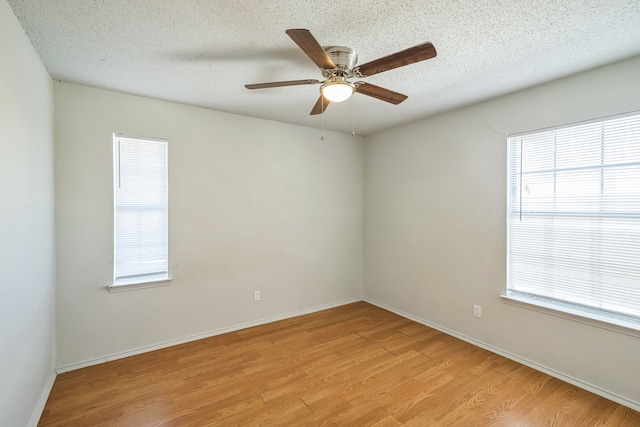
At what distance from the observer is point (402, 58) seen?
153 centimetres

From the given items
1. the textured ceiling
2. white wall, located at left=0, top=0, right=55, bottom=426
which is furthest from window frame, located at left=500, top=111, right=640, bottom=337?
white wall, located at left=0, top=0, right=55, bottom=426

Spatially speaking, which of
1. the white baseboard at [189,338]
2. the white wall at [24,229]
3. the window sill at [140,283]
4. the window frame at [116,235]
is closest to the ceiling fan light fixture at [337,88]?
the white wall at [24,229]

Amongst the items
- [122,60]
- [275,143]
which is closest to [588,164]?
[275,143]

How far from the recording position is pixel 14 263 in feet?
5.09

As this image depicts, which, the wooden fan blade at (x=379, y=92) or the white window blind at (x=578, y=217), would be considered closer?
the wooden fan blade at (x=379, y=92)

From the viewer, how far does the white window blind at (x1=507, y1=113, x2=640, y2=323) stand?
2.03m

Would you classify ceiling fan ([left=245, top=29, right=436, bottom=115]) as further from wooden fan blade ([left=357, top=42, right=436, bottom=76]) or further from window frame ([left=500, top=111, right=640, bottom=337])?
window frame ([left=500, top=111, right=640, bottom=337])

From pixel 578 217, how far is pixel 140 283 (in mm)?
3899

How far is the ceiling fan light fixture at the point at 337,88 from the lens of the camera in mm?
1705

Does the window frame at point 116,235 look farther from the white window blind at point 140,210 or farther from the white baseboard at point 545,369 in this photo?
the white baseboard at point 545,369

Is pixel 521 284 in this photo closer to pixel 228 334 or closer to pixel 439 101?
pixel 439 101

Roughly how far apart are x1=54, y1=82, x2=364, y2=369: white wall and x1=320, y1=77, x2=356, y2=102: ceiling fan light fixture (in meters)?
1.80

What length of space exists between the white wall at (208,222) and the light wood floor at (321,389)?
1.19 feet

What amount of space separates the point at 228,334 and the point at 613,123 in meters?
3.96
